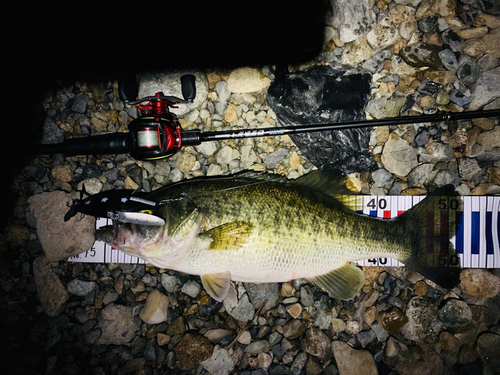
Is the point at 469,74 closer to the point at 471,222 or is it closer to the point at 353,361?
the point at 471,222

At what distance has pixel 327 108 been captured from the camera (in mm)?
2652

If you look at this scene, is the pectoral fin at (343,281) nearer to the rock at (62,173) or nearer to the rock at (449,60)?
the rock at (449,60)

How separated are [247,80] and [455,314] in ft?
10.0

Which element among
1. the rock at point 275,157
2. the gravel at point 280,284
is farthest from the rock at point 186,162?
the rock at point 275,157

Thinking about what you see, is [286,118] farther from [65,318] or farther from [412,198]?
[65,318]

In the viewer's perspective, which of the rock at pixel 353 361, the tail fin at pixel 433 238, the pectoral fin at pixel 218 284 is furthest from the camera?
the rock at pixel 353 361

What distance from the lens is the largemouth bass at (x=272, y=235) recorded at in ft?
7.09

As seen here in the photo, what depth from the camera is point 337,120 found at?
266 cm

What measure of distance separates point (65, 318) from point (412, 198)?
3.66 meters

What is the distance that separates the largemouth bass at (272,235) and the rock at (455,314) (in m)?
0.35

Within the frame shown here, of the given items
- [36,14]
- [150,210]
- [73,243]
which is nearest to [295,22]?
[150,210]

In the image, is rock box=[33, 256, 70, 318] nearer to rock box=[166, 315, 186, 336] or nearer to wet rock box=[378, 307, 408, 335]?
rock box=[166, 315, 186, 336]

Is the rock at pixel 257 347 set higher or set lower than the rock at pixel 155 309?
lower

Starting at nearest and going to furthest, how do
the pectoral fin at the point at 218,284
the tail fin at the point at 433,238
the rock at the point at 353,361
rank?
the pectoral fin at the point at 218,284
the tail fin at the point at 433,238
the rock at the point at 353,361
